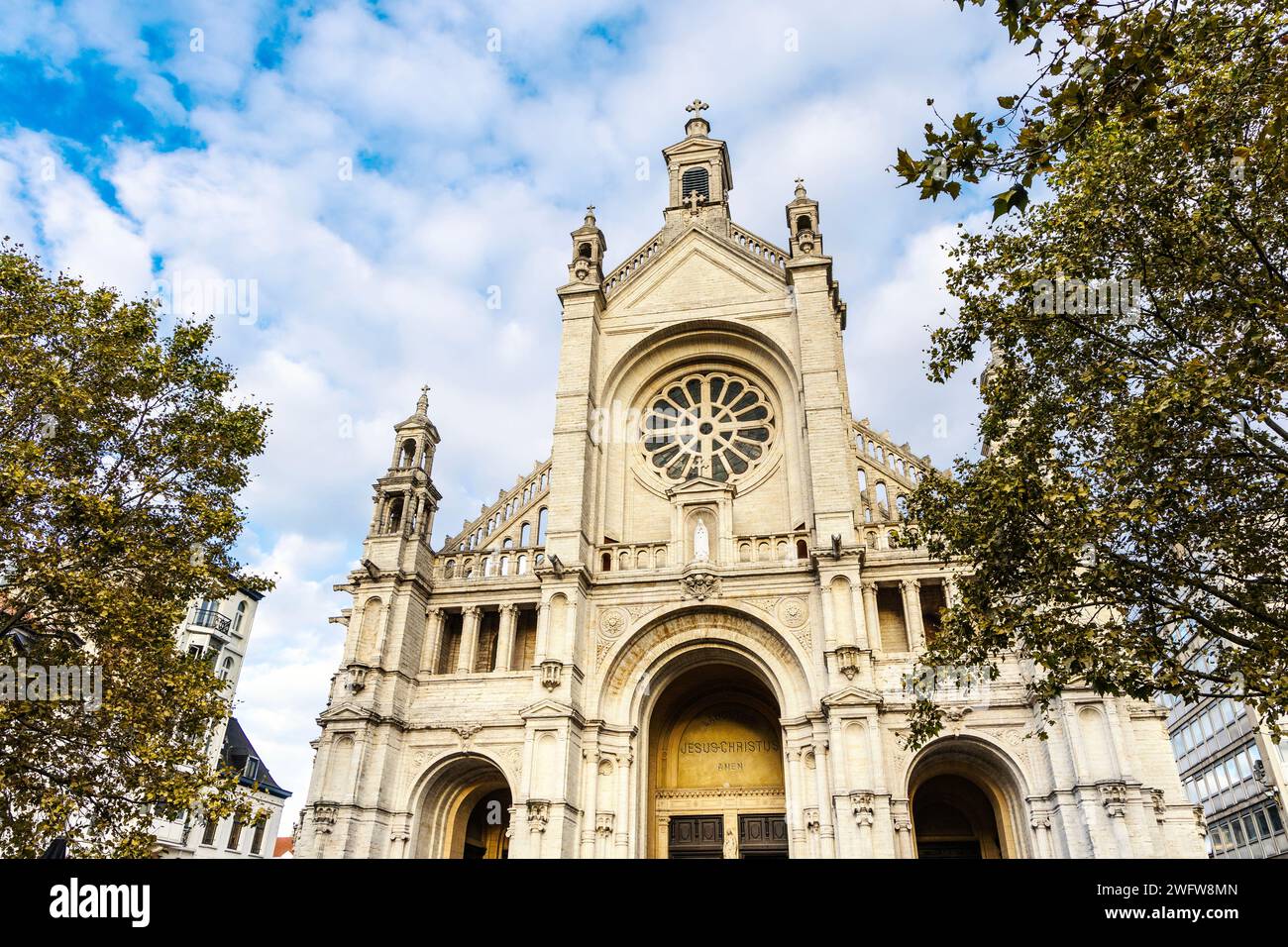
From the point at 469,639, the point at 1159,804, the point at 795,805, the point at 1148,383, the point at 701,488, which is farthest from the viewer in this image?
the point at 701,488

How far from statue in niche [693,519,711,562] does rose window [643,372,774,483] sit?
2.83 m

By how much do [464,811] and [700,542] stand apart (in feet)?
36.8

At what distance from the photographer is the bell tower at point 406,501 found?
1006 inches

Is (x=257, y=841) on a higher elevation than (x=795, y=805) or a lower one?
higher

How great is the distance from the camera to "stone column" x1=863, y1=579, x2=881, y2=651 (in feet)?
74.0

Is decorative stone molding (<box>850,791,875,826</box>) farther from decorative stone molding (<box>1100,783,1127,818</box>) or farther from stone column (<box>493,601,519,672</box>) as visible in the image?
stone column (<box>493,601,519,672</box>)

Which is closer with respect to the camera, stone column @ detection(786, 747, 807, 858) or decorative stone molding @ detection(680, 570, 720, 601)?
stone column @ detection(786, 747, 807, 858)

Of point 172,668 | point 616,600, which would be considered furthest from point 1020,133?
point 616,600

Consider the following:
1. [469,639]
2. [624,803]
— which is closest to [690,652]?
[624,803]

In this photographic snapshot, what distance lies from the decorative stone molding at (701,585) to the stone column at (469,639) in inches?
272

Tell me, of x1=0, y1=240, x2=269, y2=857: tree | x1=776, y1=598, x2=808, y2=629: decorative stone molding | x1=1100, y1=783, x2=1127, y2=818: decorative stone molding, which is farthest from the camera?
x1=776, y1=598, x2=808, y2=629: decorative stone molding

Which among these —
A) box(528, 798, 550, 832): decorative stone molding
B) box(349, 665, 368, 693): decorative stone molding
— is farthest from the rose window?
box(349, 665, 368, 693): decorative stone molding

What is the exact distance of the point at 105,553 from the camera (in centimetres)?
1327

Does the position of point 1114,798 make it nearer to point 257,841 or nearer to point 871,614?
point 871,614
